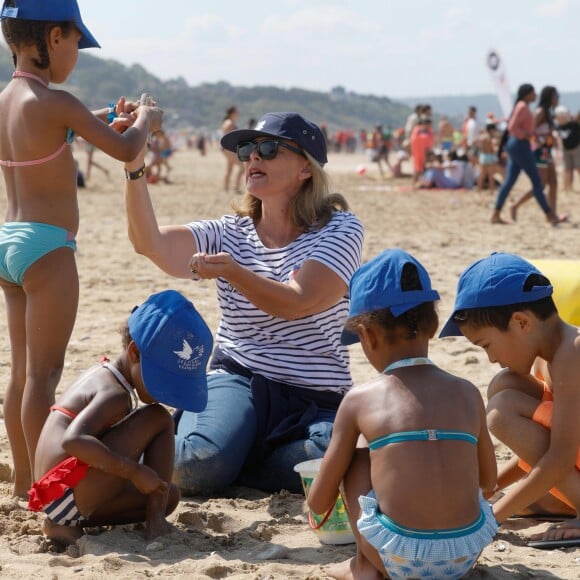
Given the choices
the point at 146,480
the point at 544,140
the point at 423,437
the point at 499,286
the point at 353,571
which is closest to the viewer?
the point at 423,437

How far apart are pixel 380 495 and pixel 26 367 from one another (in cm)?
149

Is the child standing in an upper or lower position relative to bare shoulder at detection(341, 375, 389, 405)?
upper

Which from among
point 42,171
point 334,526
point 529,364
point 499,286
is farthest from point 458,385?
point 42,171

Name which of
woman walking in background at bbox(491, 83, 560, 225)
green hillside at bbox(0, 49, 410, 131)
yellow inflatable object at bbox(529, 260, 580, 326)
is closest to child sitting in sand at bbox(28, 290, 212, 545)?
yellow inflatable object at bbox(529, 260, 580, 326)

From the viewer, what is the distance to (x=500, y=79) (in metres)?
21.3

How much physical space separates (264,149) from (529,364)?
1390 mm

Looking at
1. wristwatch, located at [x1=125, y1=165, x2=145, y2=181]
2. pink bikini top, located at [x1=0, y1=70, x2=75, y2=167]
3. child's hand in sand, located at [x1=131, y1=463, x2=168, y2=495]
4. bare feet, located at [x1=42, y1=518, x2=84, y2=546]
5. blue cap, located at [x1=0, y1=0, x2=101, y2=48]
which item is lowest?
bare feet, located at [x1=42, y1=518, x2=84, y2=546]

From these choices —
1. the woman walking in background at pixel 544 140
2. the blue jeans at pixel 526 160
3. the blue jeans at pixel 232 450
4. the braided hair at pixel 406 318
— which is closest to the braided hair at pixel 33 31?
the blue jeans at pixel 232 450

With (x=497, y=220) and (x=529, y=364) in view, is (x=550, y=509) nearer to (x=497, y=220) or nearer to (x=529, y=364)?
(x=529, y=364)

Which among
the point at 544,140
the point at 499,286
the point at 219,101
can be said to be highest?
the point at 219,101

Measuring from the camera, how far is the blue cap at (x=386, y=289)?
262 cm

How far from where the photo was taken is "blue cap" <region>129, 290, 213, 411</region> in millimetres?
3043

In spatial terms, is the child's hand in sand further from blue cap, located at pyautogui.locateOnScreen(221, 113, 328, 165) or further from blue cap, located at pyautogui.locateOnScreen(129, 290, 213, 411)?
blue cap, located at pyautogui.locateOnScreen(221, 113, 328, 165)

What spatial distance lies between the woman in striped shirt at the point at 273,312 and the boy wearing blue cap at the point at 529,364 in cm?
79
